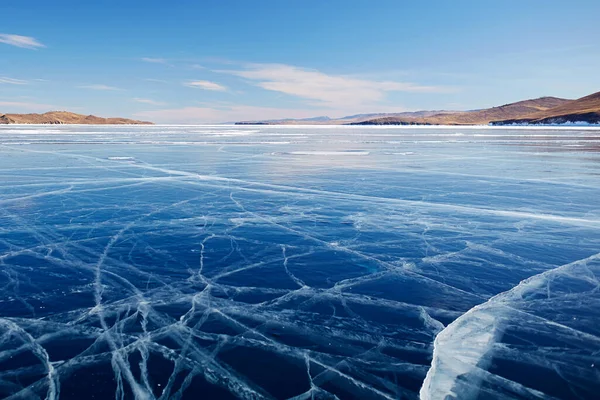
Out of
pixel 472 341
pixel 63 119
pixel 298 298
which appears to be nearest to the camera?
pixel 472 341

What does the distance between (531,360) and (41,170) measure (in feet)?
44.5

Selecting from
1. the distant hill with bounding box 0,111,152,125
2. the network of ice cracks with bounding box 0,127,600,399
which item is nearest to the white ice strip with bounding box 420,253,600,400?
the network of ice cracks with bounding box 0,127,600,399

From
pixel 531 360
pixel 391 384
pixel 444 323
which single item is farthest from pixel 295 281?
pixel 531 360

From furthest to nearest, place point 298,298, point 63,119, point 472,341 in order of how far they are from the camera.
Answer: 1. point 63,119
2. point 298,298
3. point 472,341

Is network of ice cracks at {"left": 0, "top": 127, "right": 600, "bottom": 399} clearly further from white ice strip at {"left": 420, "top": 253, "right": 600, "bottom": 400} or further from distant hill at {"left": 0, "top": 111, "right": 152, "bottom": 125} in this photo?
distant hill at {"left": 0, "top": 111, "right": 152, "bottom": 125}

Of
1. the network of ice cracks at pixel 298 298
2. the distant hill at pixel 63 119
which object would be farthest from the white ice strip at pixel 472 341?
the distant hill at pixel 63 119

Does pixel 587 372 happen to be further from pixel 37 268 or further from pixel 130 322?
pixel 37 268

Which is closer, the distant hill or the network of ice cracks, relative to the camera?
the network of ice cracks

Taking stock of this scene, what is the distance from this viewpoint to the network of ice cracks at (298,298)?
291 centimetres

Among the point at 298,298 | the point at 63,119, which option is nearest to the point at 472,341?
the point at 298,298

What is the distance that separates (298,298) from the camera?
13.8ft

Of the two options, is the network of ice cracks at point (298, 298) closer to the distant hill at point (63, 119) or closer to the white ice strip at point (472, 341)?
the white ice strip at point (472, 341)

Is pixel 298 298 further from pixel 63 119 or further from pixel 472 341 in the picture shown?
pixel 63 119

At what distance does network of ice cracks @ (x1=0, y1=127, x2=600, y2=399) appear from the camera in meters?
2.91
